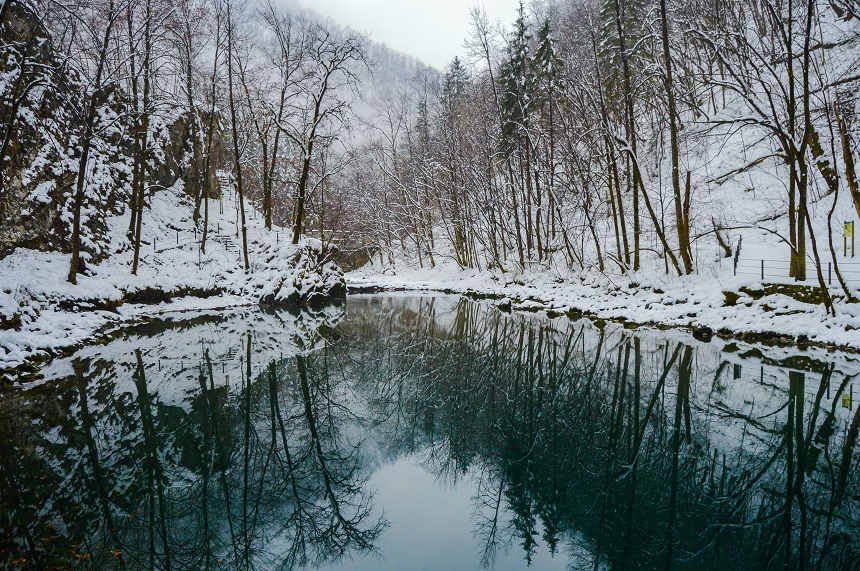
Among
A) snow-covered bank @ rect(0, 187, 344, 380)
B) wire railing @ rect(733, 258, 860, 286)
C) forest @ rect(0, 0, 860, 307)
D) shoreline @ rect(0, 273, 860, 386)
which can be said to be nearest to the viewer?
shoreline @ rect(0, 273, 860, 386)

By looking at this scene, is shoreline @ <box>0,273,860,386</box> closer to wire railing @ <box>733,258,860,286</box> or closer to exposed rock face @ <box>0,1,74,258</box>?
wire railing @ <box>733,258,860,286</box>

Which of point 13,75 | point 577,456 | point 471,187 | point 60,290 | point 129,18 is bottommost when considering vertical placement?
point 577,456

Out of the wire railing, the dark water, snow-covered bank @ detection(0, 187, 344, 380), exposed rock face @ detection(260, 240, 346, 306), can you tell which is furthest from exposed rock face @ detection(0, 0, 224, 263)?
the wire railing

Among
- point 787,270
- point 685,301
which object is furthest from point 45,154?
point 787,270

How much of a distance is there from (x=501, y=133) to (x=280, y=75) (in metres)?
13.5

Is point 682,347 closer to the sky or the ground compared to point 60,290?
closer to the ground

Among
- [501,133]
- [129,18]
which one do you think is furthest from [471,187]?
[129,18]

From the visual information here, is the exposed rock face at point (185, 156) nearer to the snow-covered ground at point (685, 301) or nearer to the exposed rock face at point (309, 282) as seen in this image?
the exposed rock face at point (309, 282)

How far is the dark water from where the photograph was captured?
422cm

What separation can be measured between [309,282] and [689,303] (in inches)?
745

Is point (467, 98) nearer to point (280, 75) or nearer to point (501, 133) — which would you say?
point (501, 133)

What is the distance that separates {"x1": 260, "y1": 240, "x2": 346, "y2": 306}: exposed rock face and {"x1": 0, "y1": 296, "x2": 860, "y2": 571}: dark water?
43.7 ft

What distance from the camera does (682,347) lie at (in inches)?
496

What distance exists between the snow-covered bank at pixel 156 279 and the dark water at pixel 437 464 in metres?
2.44
